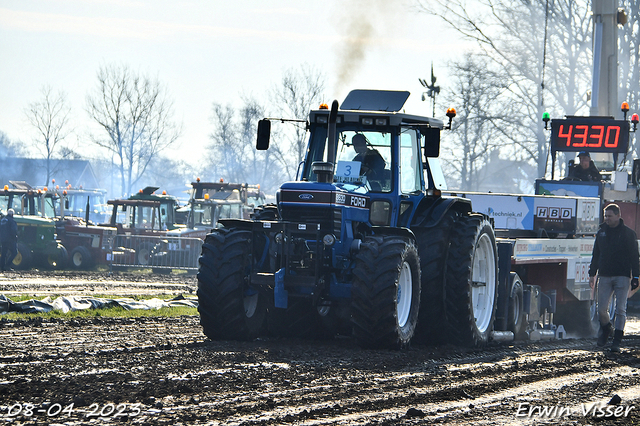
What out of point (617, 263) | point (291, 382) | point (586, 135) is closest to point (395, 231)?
point (291, 382)

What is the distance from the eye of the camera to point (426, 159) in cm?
1075

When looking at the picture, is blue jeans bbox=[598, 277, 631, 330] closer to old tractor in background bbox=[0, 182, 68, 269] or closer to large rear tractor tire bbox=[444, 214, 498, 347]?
large rear tractor tire bbox=[444, 214, 498, 347]

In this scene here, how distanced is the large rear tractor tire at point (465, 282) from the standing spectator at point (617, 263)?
1638 millimetres

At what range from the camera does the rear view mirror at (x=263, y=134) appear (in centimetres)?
990

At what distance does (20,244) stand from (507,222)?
53.1ft

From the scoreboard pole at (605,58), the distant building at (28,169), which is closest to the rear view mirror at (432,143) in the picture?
the scoreboard pole at (605,58)

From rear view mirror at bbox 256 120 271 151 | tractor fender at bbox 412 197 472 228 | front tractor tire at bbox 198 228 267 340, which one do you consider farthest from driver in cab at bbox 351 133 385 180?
front tractor tire at bbox 198 228 267 340

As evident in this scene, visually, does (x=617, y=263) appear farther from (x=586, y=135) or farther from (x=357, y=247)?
(x=586, y=135)

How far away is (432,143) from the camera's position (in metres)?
10.2

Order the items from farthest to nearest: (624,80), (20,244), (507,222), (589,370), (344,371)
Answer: (624,80) < (20,244) < (507,222) < (589,370) < (344,371)

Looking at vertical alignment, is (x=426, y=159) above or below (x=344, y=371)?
above

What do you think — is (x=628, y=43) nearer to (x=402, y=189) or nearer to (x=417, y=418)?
(x=402, y=189)

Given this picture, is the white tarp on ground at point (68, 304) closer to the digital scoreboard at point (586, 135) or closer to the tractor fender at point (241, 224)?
the tractor fender at point (241, 224)

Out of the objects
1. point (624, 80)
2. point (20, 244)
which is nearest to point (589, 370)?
point (20, 244)
